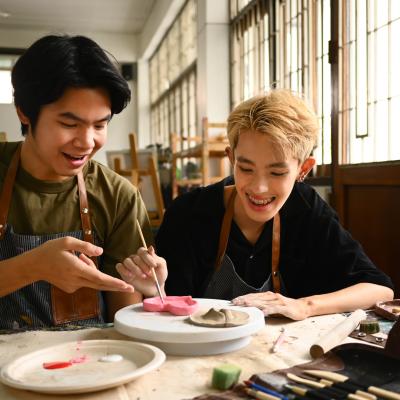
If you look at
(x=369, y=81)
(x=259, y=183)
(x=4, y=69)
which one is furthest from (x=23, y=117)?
(x=4, y=69)

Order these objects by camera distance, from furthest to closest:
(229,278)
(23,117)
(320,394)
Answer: (229,278) < (23,117) < (320,394)

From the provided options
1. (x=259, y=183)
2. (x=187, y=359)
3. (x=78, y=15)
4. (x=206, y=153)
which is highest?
(x=78, y=15)

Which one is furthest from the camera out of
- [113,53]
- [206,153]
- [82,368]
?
[113,53]

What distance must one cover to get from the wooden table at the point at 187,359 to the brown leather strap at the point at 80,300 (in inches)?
15.5

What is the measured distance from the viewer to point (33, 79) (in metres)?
1.54

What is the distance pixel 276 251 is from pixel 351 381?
3.14ft

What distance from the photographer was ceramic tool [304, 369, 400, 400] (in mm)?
879

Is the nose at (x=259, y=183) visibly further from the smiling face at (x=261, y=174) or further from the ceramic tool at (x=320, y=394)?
the ceramic tool at (x=320, y=394)

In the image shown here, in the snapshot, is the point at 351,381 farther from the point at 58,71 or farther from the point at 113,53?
the point at 113,53

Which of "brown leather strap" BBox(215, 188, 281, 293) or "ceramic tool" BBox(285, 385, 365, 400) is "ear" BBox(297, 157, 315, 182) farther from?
"ceramic tool" BBox(285, 385, 365, 400)

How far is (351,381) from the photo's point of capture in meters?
0.93

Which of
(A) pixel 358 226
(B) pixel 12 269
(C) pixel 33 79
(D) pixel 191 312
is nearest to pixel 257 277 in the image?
(D) pixel 191 312

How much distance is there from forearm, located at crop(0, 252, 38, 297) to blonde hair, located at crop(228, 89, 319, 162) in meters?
0.81

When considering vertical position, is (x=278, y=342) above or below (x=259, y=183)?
below
